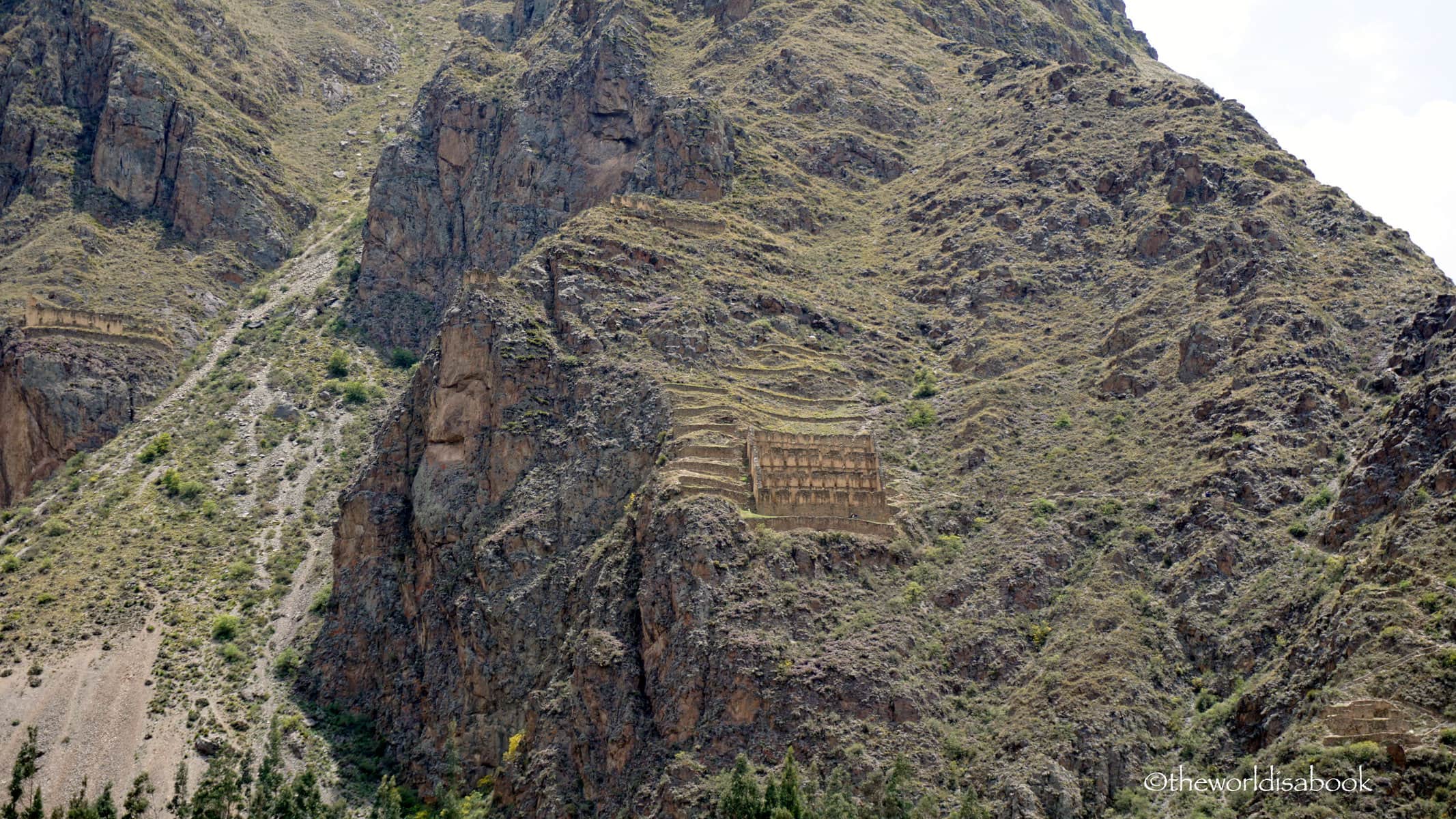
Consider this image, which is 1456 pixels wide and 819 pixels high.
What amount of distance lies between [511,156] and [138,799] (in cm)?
6878

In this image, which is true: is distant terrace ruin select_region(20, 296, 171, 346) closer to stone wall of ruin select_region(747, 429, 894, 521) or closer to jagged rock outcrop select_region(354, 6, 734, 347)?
jagged rock outcrop select_region(354, 6, 734, 347)

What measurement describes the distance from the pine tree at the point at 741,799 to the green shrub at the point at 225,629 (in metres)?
41.7

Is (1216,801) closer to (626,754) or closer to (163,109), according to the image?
(626,754)

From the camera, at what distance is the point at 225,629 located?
105 m

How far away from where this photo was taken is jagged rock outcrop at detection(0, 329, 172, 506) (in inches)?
4879

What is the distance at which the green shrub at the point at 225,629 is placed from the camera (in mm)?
105188

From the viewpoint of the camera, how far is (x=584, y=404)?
9962 centimetres

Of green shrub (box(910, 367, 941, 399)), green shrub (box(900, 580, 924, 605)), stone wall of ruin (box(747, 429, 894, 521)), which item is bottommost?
green shrub (box(900, 580, 924, 605))

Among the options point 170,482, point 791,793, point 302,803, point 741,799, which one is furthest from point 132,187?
point 791,793

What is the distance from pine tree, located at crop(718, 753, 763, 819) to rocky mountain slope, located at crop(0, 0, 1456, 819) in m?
1.50

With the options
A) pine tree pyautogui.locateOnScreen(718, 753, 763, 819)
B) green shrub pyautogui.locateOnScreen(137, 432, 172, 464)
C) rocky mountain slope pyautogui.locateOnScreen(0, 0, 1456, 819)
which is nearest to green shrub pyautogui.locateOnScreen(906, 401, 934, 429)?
rocky mountain slope pyautogui.locateOnScreen(0, 0, 1456, 819)

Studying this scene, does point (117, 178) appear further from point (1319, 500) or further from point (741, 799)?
point (1319, 500)

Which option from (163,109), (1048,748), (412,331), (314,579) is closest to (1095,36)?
(412,331)

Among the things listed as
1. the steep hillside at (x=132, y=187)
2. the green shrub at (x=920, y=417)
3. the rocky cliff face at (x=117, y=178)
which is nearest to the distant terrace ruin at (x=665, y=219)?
the green shrub at (x=920, y=417)
